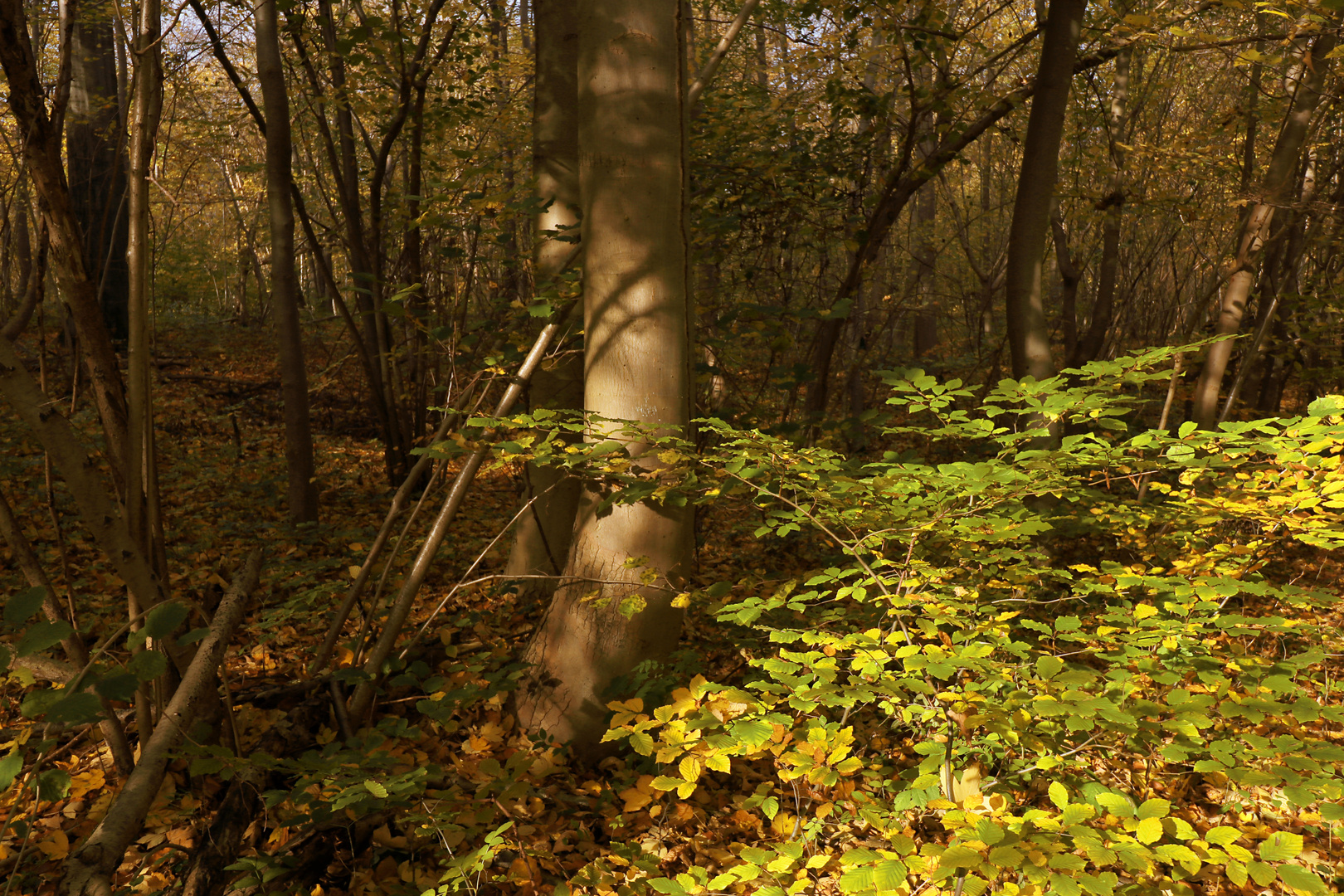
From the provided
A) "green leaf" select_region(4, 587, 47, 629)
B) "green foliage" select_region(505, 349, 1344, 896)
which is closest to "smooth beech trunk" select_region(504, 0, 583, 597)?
"green foliage" select_region(505, 349, 1344, 896)

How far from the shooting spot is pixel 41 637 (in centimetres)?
106

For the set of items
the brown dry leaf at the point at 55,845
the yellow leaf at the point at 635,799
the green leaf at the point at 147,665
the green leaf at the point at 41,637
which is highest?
the green leaf at the point at 41,637

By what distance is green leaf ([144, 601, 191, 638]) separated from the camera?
3.87ft

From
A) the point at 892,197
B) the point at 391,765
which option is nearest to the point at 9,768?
the point at 391,765

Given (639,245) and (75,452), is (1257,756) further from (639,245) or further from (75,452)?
(75,452)

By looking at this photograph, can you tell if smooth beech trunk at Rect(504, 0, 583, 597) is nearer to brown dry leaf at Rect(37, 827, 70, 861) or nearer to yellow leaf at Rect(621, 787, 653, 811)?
yellow leaf at Rect(621, 787, 653, 811)

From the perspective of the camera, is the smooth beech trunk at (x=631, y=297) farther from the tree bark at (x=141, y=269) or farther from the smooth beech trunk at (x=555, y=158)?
the tree bark at (x=141, y=269)

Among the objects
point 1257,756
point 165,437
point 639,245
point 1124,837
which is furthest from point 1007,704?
point 165,437

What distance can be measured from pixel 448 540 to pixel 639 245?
3.31m

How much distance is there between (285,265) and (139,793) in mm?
4208

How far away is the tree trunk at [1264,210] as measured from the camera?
15.6ft

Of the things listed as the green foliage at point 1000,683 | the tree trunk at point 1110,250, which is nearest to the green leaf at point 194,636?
the green foliage at point 1000,683

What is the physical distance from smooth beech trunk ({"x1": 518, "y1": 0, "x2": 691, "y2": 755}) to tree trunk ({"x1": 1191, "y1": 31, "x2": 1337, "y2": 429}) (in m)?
4.01

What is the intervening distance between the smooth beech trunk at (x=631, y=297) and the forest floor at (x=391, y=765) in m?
0.29
